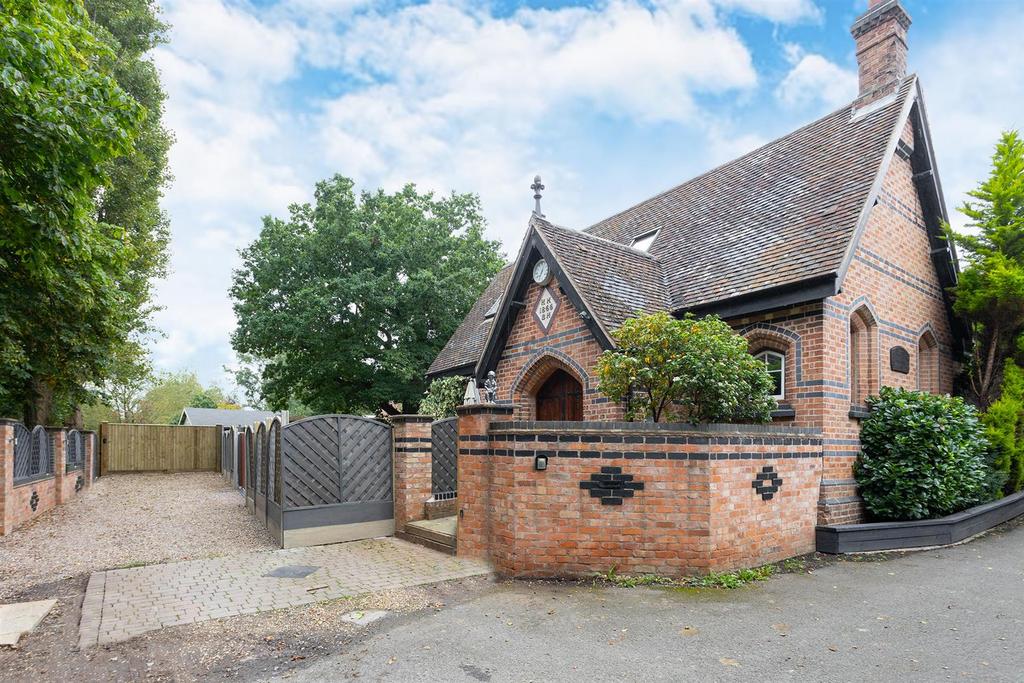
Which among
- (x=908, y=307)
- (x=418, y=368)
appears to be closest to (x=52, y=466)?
(x=418, y=368)

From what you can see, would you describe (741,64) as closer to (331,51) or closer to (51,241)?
(331,51)

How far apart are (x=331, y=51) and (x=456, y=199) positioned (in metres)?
15.8

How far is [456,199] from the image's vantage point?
26.0 meters

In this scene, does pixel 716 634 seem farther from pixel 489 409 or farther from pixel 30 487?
pixel 30 487

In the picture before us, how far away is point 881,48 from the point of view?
12438mm

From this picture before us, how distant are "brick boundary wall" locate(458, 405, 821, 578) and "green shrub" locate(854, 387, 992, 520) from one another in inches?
126

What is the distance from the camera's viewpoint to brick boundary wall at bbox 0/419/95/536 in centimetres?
911

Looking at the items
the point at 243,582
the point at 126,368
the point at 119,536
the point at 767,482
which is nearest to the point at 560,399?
the point at 767,482

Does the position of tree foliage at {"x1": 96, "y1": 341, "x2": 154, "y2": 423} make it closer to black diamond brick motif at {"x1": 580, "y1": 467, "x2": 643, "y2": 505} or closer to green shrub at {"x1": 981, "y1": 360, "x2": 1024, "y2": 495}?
black diamond brick motif at {"x1": 580, "y1": 467, "x2": 643, "y2": 505}

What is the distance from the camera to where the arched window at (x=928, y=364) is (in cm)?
1183

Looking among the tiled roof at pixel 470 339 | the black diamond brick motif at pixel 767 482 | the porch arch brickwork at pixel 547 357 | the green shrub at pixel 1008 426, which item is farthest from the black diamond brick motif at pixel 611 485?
the tiled roof at pixel 470 339

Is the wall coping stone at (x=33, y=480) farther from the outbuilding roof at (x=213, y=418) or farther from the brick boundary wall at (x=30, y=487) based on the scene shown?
the outbuilding roof at (x=213, y=418)

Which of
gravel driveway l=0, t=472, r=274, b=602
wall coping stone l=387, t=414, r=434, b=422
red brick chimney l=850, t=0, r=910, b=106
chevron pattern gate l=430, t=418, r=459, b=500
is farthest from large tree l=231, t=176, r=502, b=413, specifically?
red brick chimney l=850, t=0, r=910, b=106

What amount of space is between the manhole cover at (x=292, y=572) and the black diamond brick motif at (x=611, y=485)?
11.3 feet
